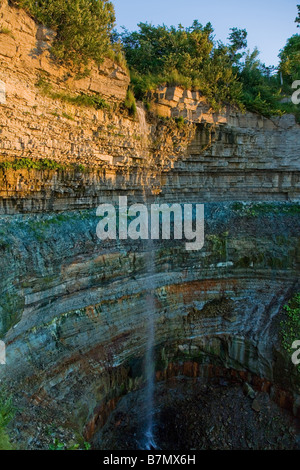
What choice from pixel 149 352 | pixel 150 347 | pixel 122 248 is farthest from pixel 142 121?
pixel 149 352

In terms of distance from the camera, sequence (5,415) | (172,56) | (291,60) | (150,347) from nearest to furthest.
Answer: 1. (5,415)
2. (150,347)
3. (172,56)
4. (291,60)

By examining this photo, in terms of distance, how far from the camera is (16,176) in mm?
7176

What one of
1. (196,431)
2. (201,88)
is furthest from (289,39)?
(196,431)

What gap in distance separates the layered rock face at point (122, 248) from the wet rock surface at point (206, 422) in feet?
1.88

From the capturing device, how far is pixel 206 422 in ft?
29.7

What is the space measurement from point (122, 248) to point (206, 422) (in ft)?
22.1

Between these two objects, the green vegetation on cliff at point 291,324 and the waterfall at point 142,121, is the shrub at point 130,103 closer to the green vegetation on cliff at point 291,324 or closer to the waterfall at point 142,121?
the waterfall at point 142,121

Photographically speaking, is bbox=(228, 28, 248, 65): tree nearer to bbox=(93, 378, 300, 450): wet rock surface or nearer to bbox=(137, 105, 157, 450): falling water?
bbox=(137, 105, 157, 450): falling water

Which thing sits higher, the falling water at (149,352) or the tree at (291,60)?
the tree at (291,60)

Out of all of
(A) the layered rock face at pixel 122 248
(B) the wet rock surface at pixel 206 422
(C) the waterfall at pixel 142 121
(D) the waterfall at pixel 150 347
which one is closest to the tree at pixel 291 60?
(A) the layered rock face at pixel 122 248

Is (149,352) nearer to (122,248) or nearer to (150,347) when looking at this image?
(150,347)

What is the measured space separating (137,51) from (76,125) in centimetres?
628

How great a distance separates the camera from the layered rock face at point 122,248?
681 cm

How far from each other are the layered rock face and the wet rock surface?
0.57m
